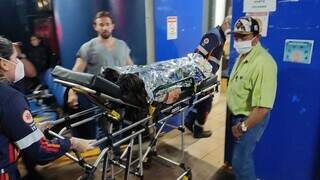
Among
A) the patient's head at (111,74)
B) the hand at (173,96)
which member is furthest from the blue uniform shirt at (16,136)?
the hand at (173,96)

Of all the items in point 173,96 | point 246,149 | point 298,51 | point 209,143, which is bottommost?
point 209,143

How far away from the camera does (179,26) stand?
134 inches

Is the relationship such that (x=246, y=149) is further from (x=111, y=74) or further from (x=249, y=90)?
(x=111, y=74)

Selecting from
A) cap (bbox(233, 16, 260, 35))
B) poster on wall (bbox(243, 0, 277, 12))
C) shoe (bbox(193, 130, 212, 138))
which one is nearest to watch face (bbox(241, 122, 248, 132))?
cap (bbox(233, 16, 260, 35))

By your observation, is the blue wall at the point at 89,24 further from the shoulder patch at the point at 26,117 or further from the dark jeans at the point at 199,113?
the shoulder patch at the point at 26,117

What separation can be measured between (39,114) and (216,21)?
124 inches

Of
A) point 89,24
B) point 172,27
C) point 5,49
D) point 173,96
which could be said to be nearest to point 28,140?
point 5,49

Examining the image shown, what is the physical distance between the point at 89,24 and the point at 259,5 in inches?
67.2

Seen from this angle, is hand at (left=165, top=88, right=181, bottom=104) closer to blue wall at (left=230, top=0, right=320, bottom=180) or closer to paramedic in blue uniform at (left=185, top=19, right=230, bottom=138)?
blue wall at (left=230, top=0, right=320, bottom=180)

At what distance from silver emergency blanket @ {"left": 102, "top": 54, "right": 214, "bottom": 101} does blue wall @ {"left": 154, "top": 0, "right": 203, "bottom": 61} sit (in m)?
0.92

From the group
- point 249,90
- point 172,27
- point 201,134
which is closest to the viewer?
point 249,90

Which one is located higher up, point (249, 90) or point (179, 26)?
point (179, 26)

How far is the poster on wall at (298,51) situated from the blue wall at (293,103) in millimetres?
27

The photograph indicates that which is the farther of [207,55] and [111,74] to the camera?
[207,55]
